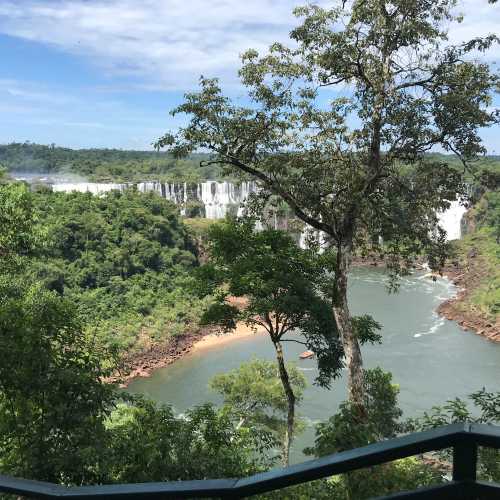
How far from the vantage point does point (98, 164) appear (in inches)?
2247

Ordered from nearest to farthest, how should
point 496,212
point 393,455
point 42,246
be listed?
point 393,455 < point 42,246 < point 496,212

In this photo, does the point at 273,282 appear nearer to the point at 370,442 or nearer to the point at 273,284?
the point at 273,284

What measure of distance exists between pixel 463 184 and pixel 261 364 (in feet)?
24.5

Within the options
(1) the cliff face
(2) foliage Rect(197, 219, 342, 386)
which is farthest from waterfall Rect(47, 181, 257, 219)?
(2) foliage Rect(197, 219, 342, 386)

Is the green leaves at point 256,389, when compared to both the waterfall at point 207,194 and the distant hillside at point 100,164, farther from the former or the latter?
the distant hillside at point 100,164

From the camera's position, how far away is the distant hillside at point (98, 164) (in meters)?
50.9

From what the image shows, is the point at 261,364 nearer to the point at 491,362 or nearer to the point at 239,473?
the point at 239,473

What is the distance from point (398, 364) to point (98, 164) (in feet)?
148

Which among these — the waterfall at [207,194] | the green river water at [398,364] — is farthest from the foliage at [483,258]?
the waterfall at [207,194]

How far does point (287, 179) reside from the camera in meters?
6.59

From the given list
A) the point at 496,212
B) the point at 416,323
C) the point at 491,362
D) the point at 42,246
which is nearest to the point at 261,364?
the point at 42,246

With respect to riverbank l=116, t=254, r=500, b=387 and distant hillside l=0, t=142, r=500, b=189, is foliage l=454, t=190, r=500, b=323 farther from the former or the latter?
distant hillside l=0, t=142, r=500, b=189

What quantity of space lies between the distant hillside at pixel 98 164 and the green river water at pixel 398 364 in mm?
23097

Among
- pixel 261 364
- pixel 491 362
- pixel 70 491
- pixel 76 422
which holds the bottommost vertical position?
pixel 491 362
